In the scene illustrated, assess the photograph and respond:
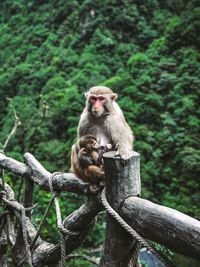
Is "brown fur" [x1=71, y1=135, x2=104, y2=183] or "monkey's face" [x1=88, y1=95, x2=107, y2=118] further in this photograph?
"monkey's face" [x1=88, y1=95, x2=107, y2=118]

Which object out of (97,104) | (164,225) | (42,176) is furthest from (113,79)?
(164,225)

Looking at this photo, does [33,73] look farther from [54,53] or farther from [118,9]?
[118,9]

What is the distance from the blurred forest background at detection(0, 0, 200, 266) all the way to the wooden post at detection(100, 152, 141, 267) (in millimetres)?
7355

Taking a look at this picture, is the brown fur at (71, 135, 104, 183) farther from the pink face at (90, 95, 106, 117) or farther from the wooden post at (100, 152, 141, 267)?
the wooden post at (100, 152, 141, 267)

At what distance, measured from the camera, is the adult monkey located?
7.55ft

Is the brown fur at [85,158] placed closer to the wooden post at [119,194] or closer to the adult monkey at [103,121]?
the adult monkey at [103,121]

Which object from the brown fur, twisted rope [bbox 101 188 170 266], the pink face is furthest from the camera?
the pink face

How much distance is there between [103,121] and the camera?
2.44 m

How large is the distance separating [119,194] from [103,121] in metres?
1.17

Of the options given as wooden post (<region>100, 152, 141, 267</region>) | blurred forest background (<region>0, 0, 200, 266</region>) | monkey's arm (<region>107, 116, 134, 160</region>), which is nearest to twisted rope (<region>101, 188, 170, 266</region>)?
wooden post (<region>100, 152, 141, 267</region>)

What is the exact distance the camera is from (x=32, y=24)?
28547mm

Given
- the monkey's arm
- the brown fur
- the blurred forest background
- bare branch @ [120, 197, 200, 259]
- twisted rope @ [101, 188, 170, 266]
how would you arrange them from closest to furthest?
bare branch @ [120, 197, 200, 259] → twisted rope @ [101, 188, 170, 266] → the brown fur → the monkey's arm → the blurred forest background

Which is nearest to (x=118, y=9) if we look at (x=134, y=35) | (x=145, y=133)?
(x=134, y=35)

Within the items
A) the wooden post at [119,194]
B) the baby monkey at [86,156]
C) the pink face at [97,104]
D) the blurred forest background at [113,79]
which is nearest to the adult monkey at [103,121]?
the pink face at [97,104]
